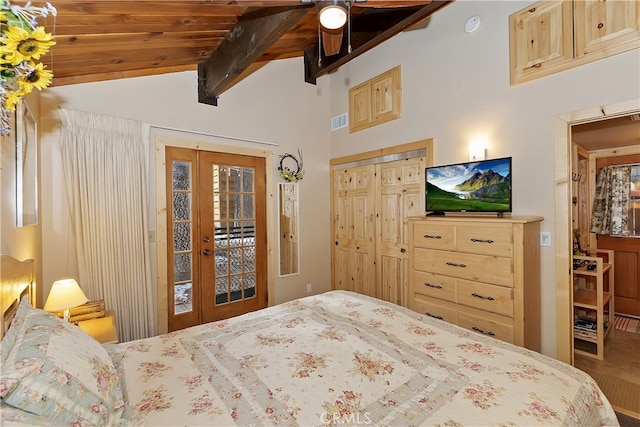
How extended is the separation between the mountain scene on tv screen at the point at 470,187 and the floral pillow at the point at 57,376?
2.73 m

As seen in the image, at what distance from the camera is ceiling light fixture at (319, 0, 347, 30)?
1564mm

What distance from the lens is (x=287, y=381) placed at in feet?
4.24

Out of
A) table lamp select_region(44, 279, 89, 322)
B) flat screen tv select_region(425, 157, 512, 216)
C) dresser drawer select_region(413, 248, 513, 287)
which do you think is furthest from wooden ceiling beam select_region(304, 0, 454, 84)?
table lamp select_region(44, 279, 89, 322)

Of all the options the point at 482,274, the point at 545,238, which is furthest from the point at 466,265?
the point at 545,238

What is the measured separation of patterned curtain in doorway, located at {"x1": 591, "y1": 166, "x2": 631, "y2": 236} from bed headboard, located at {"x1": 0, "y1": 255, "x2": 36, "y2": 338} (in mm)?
5612

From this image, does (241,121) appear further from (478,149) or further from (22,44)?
(22,44)

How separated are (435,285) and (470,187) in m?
0.93

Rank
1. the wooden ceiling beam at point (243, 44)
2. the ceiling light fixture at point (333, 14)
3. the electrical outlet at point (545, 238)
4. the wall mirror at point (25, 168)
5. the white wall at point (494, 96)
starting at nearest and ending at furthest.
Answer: the ceiling light fixture at point (333, 14)
the wall mirror at point (25, 168)
the wooden ceiling beam at point (243, 44)
the white wall at point (494, 96)
the electrical outlet at point (545, 238)

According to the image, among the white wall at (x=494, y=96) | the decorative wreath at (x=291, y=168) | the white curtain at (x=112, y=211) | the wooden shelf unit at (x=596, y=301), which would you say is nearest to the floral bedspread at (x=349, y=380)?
the white curtain at (x=112, y=211)

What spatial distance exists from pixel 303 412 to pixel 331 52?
2.26 meters

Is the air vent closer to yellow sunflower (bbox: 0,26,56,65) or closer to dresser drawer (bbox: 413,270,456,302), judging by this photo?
dresser drawer (bbox: 413,270,456,302)

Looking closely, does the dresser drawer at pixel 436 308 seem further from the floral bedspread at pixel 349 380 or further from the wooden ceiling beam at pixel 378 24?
the wooden ceiling beam at pixel 378 24

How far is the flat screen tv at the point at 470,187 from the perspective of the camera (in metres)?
2.52

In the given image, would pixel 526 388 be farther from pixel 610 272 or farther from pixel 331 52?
pixel 610 272
